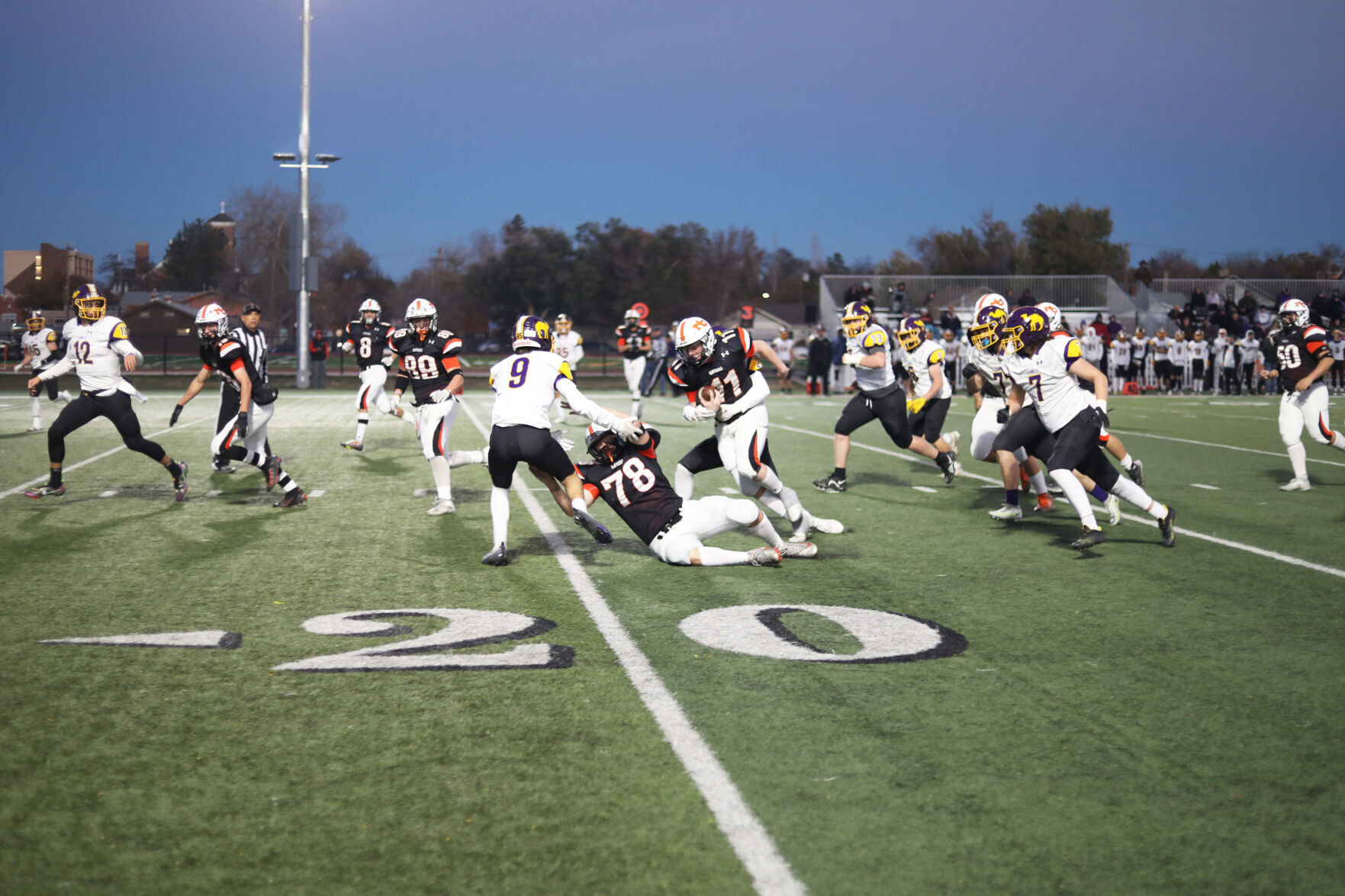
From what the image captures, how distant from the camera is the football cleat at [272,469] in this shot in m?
9.91

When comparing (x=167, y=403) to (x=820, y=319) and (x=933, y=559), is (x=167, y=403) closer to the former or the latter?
(x=933, y=559)

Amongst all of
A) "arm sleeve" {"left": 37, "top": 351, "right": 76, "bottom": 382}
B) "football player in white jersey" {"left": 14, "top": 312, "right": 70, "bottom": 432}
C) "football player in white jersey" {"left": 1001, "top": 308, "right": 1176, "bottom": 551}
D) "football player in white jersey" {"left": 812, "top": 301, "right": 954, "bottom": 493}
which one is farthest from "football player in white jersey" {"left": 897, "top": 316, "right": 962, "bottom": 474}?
"football player in white jersey" {"left": 14, "top": 312, "right": 70, "bottom": 432}

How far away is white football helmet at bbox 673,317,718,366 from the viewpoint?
7578mm

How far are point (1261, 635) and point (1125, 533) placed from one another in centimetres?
301

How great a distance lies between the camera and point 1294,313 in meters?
11.0

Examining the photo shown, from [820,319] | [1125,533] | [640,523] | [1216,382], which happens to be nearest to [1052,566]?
[1125,533]

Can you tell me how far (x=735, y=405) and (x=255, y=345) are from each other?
5.49 metres

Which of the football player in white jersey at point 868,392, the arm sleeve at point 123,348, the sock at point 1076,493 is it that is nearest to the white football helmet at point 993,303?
the football player in white jersey at point 868,392

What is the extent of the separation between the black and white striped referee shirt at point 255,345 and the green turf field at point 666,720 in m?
2.43

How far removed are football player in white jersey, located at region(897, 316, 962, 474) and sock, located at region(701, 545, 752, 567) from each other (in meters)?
4.34

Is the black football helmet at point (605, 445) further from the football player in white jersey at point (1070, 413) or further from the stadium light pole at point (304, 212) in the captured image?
the stadium light pole at point (304, 212)

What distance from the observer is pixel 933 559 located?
7.57 meters

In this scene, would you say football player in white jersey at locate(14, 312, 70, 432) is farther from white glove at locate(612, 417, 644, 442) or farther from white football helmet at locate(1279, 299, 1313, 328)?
white football helmet at locate(1279, 299, 1313, 328)

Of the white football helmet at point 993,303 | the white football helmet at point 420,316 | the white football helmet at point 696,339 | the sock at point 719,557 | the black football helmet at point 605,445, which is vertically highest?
the white football helmet at point 993,303
